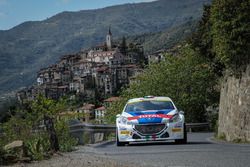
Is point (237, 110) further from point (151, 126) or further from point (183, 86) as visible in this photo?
point (183, 86)

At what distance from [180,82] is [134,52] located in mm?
145866

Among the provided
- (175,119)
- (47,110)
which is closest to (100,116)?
(175,119)

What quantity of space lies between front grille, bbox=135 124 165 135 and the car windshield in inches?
44.6

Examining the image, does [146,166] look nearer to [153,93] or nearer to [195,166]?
[195,166]

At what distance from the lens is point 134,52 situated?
645ft

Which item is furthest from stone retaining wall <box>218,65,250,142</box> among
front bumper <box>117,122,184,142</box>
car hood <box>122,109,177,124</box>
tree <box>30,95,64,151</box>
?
tree <box>30,95,64,151</box>

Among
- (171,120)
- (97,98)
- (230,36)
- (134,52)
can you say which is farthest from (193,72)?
(134,52)

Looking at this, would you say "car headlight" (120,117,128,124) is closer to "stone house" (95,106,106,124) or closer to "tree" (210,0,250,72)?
"tree" (210,0,250,72)

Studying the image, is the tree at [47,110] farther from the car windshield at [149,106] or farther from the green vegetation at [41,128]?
the car windshield at [149,106]

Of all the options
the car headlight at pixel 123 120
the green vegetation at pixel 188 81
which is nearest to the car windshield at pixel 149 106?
the car headlight at pixel 123 120

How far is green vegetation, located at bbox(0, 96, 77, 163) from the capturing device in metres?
13.2

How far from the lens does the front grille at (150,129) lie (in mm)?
15812

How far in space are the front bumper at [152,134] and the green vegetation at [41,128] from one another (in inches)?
59.6

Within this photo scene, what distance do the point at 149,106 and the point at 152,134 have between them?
1573mm
